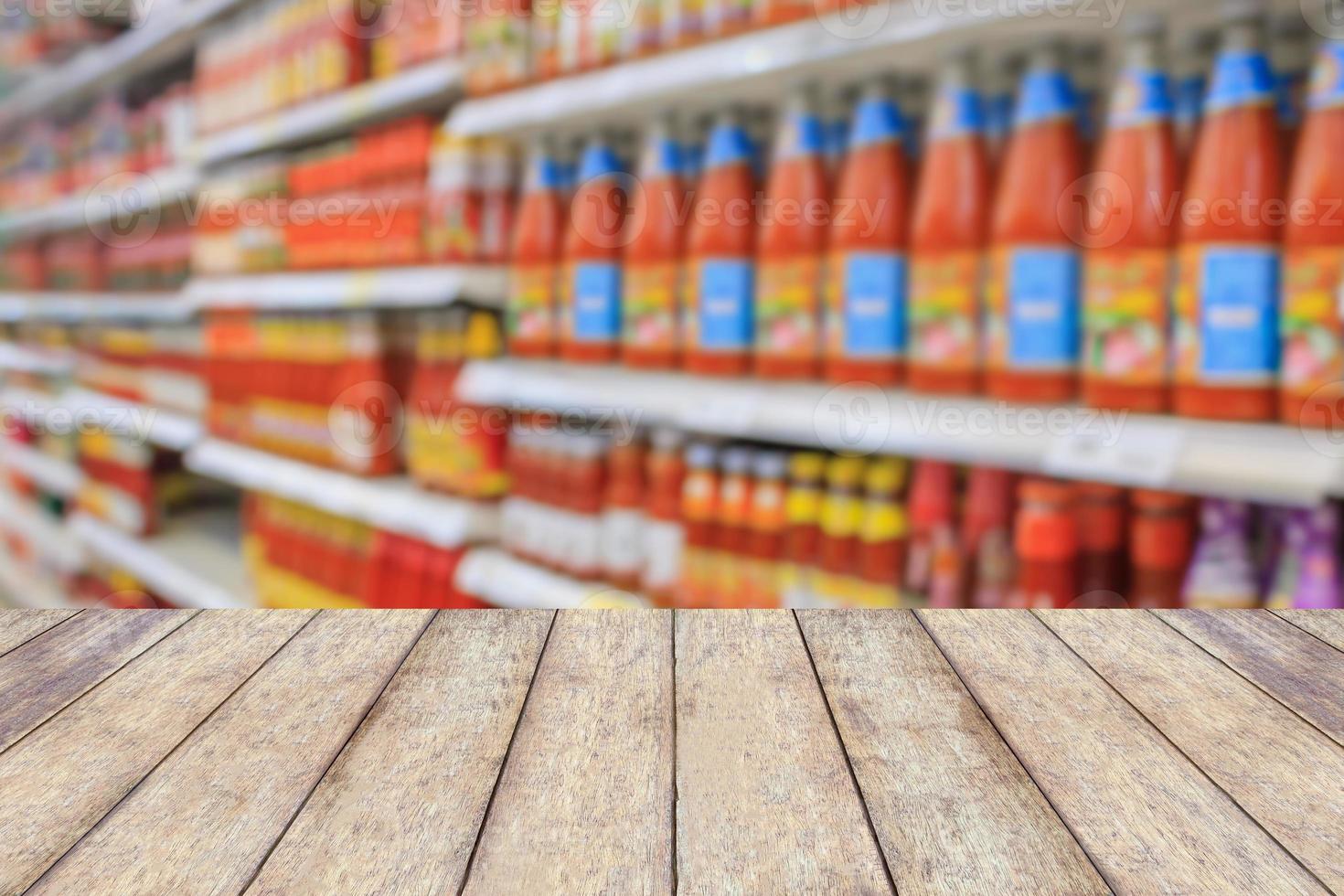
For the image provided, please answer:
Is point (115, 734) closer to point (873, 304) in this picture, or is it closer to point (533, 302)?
point (873, 304)

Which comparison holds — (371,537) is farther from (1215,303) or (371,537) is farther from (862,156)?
(1215,303)

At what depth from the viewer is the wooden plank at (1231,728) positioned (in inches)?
31.3

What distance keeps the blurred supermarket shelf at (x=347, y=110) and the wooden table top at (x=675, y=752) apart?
109 centimetres

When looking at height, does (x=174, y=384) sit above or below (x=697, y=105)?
below

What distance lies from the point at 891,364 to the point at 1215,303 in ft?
1.25

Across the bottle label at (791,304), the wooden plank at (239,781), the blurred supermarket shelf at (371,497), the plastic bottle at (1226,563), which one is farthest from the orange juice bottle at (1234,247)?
the blurred supermarket shelf at (371,497)

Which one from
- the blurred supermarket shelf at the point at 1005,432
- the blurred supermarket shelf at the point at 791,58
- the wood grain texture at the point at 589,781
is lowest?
the wood grain texture at the point at 589,781

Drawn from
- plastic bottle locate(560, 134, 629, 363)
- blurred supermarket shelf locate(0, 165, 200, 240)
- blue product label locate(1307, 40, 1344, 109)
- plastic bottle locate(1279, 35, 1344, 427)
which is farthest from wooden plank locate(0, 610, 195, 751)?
blurred supermarket shelf locate(0, 165, 200, 240)

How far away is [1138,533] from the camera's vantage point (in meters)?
1.08

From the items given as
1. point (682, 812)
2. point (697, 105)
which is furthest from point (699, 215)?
point (682, 812)

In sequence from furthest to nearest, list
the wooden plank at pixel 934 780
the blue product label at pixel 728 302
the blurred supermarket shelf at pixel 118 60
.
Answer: the blurred supermarket shelf at pixel 118 60 → the blue product label at pixel 728 302 → the wooden plank at pixel 934 780

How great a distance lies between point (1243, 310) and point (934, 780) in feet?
1.69
